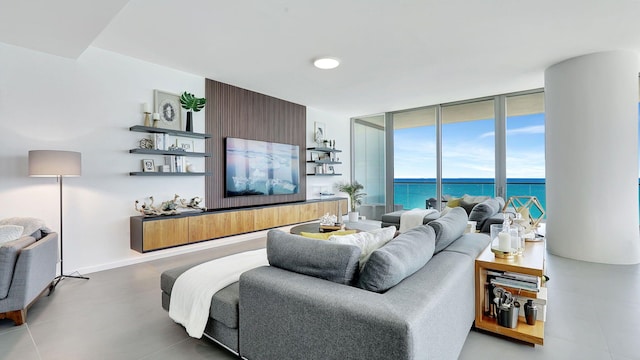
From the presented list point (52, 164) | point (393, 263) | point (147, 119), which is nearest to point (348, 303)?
point (393, 263)

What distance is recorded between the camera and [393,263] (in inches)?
56.0

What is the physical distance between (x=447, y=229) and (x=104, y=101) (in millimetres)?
4104

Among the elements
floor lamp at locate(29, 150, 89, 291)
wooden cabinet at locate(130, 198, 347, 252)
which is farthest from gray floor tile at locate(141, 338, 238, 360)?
wooden cabinet at locate(130, 198, 347, 252)

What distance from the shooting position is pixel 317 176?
698 cm

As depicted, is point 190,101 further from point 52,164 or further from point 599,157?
point 599,157

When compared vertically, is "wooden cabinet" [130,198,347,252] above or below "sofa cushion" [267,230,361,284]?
below

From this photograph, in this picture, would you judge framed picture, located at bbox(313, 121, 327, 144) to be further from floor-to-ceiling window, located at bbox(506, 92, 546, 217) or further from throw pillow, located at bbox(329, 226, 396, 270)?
throw pillow, located at bbox(329, 226, 396, 270)

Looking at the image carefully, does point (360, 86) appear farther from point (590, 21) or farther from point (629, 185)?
point (629, 185)

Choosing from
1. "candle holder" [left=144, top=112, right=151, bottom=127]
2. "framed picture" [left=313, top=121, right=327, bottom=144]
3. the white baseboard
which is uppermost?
"framed picture" [left=313, top=121, right=327, bottom=144]

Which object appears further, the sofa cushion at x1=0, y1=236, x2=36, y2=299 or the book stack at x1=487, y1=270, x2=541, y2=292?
the sofa cushion at x1=0, y1=236, x2=36, y2=299

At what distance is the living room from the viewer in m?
3.06

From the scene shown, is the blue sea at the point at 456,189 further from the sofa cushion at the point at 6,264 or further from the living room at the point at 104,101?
the sofa cushion at the point at 6,264

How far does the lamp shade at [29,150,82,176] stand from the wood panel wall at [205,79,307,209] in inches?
74.7

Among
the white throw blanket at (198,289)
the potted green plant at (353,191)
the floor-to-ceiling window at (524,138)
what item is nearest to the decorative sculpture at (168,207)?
the white throw blanket at (198,289)
